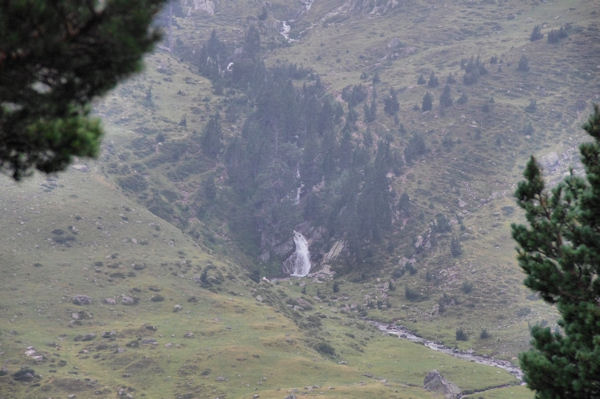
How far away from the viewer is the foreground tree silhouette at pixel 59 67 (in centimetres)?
1345

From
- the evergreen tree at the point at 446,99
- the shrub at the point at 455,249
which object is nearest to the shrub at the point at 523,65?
the evergreen tree at the point at 446,99

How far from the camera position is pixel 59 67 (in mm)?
14625

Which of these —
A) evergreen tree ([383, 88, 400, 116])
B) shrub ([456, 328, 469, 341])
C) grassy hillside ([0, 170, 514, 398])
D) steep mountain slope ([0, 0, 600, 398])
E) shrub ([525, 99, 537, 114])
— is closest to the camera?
grassy hillside ([0, 170, 514, 398])

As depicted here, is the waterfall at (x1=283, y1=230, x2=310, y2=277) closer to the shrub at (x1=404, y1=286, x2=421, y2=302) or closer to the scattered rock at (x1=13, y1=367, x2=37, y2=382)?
the shrub at (x1=404, y1=286, x2=421, y2=302)

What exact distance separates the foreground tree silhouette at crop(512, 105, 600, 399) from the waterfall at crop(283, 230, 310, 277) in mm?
131072

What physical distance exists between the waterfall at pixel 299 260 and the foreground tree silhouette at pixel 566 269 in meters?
131

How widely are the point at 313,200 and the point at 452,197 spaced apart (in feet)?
127

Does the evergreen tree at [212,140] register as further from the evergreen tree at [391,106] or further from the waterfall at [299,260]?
the evergreen tree at [391,106]

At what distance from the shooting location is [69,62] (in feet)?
47.6

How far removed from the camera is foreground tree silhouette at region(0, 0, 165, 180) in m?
13.5

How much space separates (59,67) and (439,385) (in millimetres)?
76351

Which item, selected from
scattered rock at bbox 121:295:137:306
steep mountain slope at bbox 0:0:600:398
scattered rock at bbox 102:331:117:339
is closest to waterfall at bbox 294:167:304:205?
steep mountain slope at bbox 0:0:600:398

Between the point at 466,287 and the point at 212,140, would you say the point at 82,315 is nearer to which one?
the point at 466,287

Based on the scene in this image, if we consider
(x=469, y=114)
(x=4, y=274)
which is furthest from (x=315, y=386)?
(x=469, y=114)
